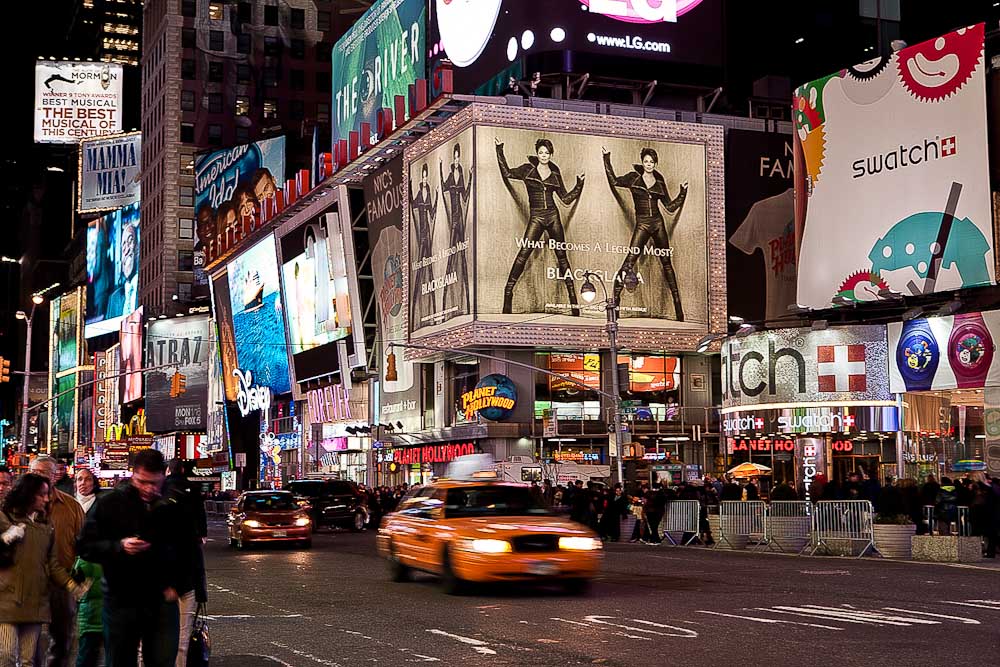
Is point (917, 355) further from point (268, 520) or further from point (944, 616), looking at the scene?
point (944, 616)

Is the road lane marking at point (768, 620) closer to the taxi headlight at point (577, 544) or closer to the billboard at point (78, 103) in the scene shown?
the taxi headlight at point (577, 544)

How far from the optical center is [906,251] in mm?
49656

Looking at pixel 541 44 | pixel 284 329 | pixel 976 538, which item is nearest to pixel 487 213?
pixel 541 44

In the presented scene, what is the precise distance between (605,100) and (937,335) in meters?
27.4

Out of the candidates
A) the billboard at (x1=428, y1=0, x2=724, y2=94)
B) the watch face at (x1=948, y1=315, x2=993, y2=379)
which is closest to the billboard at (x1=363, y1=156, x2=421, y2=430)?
the billboard at (x1=428, y1=0, x2=724, y2=94)

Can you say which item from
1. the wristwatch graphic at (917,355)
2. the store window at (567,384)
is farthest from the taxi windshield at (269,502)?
the store window at (567,384)

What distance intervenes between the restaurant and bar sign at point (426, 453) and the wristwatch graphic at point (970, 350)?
23.4 m

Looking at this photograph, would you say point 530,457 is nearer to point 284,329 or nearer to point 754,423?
point 754,423

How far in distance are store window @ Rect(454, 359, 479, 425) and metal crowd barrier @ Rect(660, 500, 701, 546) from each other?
96.5 feet

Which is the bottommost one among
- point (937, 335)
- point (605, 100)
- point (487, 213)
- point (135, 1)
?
point (937, 335)

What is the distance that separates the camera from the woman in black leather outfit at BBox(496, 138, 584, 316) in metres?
63.4

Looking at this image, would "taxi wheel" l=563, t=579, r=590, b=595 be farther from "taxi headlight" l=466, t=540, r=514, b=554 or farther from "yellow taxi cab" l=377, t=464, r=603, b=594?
"taxi headlight" l=466, t=540, r=514, b=554

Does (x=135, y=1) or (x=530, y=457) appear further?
(x=135, y=1)

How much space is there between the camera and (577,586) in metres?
20.7
